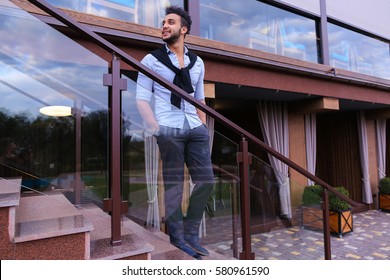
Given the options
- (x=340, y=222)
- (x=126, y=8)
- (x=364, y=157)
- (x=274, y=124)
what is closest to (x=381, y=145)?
(x=364, y=157)

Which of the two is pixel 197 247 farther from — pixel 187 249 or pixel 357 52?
pixel 357 52

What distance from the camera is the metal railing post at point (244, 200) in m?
1.98

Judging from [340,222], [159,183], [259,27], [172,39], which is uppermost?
[259,27]

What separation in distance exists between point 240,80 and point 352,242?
3255mm

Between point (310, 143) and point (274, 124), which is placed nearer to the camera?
point (274, 124)

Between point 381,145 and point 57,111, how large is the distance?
27.9 ft

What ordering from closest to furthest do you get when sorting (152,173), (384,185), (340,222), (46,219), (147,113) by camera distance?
1. (46,219)
2. (147,113)
3. (152,173)
4. (340,222)
5. (384,185)

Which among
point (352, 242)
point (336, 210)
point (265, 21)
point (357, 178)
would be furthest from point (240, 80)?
point (357, 178)

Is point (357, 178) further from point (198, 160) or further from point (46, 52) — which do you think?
point (46, 52)

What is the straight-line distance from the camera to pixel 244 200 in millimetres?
1987

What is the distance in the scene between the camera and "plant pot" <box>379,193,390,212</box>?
7051 mm

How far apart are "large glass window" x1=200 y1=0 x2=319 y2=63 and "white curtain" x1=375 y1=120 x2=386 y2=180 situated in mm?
3585

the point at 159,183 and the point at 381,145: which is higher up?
the point at 381,145

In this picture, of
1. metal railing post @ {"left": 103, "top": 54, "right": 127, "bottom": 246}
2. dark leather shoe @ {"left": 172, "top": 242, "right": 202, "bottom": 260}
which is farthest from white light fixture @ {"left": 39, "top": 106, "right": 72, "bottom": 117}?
dark leather shoe @ {"left": 172, "top": 242, "right": 202, "bottom": 260}
